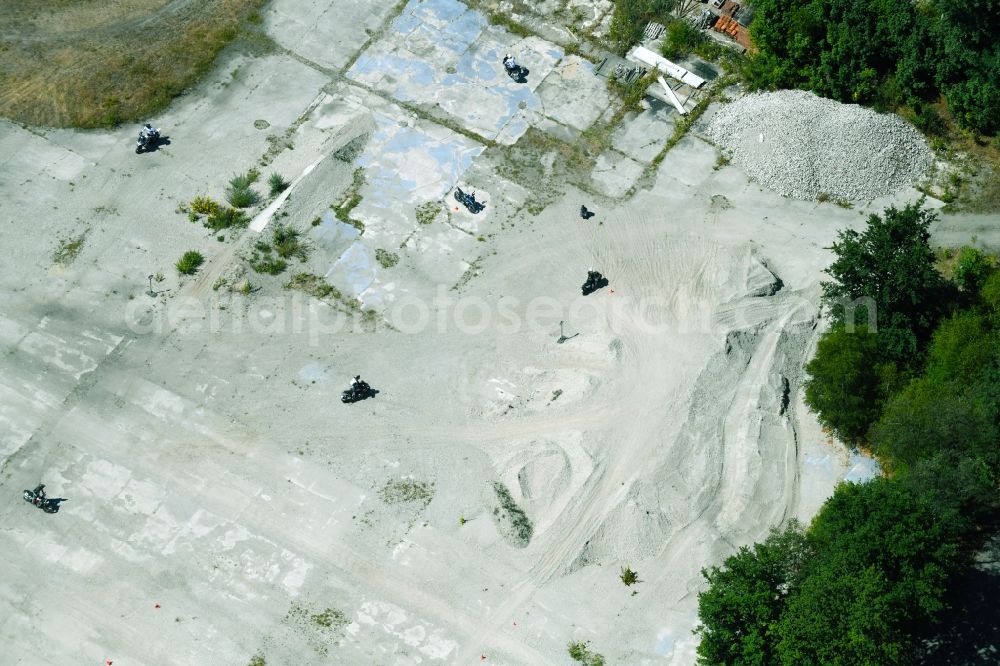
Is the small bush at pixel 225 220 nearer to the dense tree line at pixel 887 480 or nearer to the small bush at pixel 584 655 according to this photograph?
the small bush at pixel 584 655

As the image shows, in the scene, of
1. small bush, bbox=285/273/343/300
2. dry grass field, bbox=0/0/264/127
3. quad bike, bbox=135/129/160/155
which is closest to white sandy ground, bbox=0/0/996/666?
small bush, bbox=285/273/343/300

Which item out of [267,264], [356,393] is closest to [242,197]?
[267,264]

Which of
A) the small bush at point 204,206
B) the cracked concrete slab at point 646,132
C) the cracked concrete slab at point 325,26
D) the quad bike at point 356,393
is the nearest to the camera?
the quad bike at point 356,393

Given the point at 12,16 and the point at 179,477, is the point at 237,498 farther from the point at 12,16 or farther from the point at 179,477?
the point at 12,16

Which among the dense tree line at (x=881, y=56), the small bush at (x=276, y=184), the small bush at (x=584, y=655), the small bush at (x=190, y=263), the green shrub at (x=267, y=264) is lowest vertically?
the small bush at (x=584, y=655)

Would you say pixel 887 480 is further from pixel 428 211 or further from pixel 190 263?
pixel 190 263

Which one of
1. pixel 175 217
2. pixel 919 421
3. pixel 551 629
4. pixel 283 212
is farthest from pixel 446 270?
pixel 919 421

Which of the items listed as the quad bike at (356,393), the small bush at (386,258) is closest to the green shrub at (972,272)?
the small bush at (386,258)
